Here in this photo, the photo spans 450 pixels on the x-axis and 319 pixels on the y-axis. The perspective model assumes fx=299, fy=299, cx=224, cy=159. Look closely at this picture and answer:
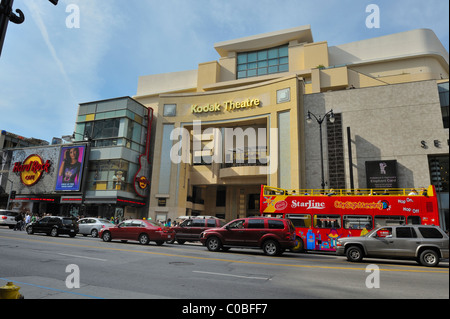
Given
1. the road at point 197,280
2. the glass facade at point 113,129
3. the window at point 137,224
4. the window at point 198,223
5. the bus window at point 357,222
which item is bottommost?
the road at point 197,280

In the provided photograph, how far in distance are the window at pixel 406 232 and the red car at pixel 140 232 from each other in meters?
12.7

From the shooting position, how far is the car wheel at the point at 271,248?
15.1 m

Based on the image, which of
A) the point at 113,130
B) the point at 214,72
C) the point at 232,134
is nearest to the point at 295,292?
the point at 232,134

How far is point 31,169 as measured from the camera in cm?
4266

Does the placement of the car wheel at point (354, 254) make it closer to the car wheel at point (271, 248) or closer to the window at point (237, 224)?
the car wheel at point (271, 248)

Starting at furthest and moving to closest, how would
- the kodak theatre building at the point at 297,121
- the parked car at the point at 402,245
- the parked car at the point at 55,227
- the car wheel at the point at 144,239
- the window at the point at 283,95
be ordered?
the window at the point at 283,95
the kodak theatre building at the point at 297,121
the parked car at the point at 55,227
the car wheel at the point at 144,239
the parked car at the point at 402,245

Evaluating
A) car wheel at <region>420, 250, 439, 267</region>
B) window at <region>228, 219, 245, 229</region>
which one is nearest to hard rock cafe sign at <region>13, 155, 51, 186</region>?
window at <region>228, 219, 245, 229</region>

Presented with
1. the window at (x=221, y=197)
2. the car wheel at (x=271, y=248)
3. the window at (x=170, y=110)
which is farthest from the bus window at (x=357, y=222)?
the window at (x=170, y=110)

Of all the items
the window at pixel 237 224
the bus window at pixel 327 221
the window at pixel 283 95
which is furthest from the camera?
the window at pixel 283 95

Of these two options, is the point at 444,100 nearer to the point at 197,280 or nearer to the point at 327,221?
the point at 327,221

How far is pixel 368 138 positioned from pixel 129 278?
29409mm

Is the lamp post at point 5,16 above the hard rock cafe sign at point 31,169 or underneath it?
underneath

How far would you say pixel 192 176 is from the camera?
41625mm

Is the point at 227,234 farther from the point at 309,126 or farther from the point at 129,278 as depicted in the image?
the point at 309,126
